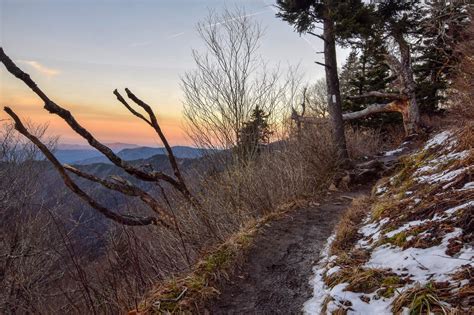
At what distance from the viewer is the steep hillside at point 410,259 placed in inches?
81.7

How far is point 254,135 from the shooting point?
26.3 ft

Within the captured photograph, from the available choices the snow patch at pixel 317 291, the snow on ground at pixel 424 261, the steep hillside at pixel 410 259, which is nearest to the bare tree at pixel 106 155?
the snow patch at pixel 317 291

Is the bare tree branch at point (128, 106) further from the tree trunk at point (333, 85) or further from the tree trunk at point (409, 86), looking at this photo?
the tree trunk at point (409, 86)

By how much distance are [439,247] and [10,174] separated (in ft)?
60.0

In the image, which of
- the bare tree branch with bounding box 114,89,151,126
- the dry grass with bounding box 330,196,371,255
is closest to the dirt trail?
the dry grass with bounding box 330,196,371,255

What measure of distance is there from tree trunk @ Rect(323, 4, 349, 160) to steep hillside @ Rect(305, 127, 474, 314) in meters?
5.70

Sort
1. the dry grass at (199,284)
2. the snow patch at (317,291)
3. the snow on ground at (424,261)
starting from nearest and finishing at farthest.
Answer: the snow on ground at (424,261) < the snow patch at (317,291) < the dry grass at (199,284)

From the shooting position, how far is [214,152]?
7941 millimetres

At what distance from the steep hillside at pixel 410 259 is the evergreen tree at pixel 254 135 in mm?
3786

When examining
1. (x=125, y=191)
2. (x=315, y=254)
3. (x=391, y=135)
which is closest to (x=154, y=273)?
(x=125, y=191)

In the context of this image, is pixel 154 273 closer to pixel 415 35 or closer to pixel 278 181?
pixel 278 181

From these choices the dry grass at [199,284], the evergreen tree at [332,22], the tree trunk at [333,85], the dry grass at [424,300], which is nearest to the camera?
the dry grass at [424,300]

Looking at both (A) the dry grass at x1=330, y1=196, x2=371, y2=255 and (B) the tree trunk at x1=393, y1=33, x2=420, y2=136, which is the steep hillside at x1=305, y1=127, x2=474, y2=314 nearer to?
(A) the dry grass at x1=330, y1=196, x2=371, y2=255

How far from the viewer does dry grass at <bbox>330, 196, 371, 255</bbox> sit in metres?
3.79
